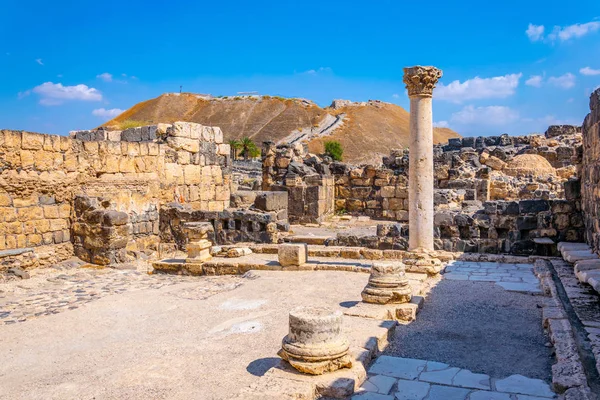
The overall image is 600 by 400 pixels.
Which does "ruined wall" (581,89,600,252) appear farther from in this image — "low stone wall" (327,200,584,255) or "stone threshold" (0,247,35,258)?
"stone threshold" (0,247,35,258)

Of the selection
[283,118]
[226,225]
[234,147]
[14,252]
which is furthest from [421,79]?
[283,118]

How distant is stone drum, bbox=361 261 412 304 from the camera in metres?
6.68

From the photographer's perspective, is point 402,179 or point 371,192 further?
point 371,192

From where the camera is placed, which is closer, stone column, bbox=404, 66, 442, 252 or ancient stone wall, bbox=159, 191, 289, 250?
stone column, bbox=404, 66, 442, 252

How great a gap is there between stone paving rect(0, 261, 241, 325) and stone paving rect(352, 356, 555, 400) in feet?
13.5

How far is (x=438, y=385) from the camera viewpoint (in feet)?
14.2

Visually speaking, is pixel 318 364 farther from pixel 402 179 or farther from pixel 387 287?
pixel 402 179

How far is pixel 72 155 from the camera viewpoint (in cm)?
1063

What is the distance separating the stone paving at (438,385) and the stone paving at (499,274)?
3.44 metres

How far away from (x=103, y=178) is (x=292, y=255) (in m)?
4.76

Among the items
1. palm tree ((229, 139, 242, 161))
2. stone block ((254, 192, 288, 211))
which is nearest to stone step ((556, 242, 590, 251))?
stone block ((254, 192, 288, 211))

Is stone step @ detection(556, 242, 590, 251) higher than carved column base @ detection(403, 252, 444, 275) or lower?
higher

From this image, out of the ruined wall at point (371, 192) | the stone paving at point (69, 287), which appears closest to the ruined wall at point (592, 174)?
the stone paving at point (69, 287)

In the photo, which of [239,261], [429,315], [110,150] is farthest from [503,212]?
[110,150]
